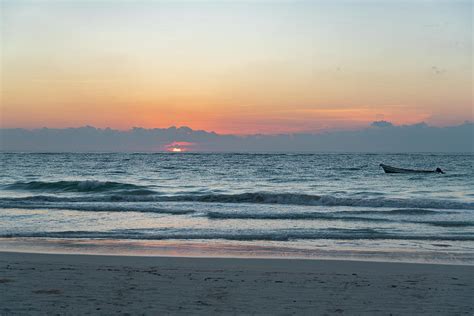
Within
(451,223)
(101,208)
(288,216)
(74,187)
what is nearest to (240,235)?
(288,216)

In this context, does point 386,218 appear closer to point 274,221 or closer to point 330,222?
point 330,222

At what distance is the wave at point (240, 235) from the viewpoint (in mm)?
14078

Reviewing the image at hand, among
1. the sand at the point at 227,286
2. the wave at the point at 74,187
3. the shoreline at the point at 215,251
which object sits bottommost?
the wave at the point at 74,187

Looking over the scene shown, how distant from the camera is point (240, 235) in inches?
569

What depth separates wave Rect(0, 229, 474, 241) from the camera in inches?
554

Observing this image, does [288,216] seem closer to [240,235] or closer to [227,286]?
[240,235]

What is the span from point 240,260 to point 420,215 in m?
12.1

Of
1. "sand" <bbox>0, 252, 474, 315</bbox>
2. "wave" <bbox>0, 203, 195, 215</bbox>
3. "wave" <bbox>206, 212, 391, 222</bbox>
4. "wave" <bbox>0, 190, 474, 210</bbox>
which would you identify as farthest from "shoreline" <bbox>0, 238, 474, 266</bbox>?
"wave" <bbox>0, 190, 474, 210</bbox>

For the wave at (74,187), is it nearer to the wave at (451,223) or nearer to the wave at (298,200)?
the wave at (298,200)

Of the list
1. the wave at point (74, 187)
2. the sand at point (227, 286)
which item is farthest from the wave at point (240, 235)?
the wave at point (74, 187)

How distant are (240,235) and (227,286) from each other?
244 inches

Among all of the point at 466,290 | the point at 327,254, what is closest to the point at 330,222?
the point at 327,254

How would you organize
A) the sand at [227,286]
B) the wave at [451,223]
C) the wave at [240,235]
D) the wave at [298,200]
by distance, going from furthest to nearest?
the wave at [298,200], the wave at [451,223], the wave at [240,235], the sand at [227,286]

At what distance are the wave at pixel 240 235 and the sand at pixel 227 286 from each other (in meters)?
3.29
